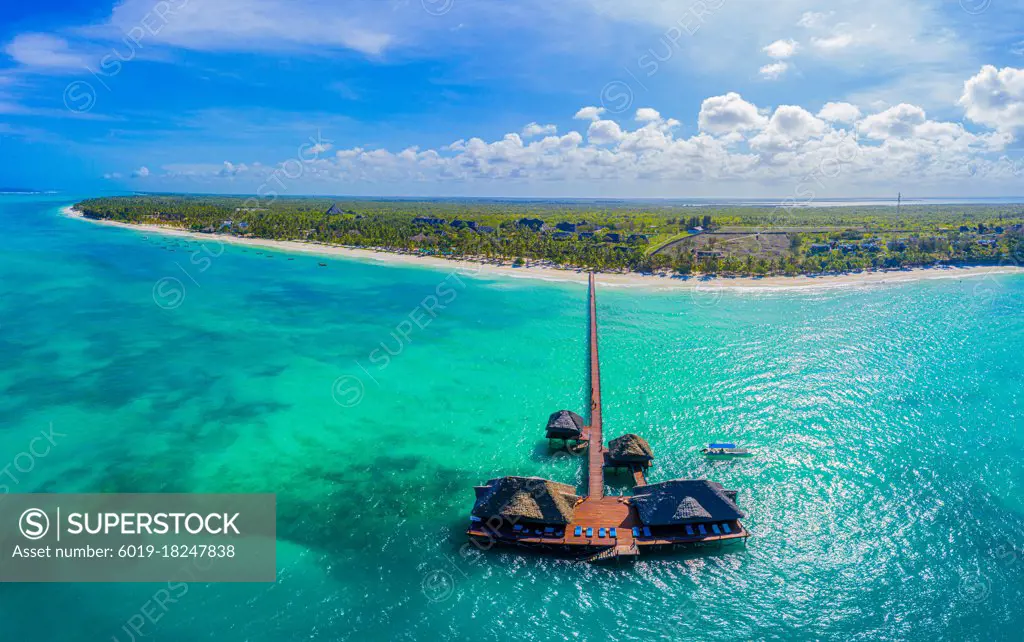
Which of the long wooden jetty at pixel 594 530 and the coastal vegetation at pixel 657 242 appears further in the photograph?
the coastal vegetation at pixel 657 242

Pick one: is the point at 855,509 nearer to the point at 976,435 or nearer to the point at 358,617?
the point at 976,435

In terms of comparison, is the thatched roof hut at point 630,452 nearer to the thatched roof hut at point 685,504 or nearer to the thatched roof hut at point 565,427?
the thatched roof hut at point 565,427

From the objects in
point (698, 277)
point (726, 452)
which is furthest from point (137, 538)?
point (698, 277)

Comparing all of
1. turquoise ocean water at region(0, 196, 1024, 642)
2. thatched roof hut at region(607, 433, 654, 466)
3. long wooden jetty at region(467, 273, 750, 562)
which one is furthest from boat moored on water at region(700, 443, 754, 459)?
long wooden jetty at region(467, 273, 750, 562)

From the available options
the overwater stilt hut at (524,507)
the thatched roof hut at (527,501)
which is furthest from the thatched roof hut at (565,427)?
the overwater stilt hut at (524,507)

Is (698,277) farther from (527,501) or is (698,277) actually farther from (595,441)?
(527,501)

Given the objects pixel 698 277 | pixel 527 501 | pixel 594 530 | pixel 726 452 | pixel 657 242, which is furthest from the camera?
pixel 657 242
